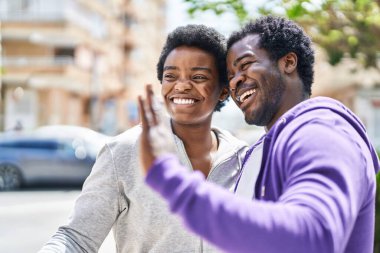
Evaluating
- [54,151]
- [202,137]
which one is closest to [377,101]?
[54,151]

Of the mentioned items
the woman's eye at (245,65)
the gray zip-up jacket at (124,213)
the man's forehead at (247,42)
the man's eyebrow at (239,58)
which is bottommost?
the gray zip-up jacket at (124,213)

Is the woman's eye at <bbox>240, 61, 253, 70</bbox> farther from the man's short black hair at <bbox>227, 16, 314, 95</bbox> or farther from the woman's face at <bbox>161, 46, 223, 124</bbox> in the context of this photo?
the woman's face at <bbox>161, 46, 223, 124</bbox>

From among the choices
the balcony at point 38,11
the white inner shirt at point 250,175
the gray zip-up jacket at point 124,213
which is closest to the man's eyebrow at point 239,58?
the white inner shirt at point 250,175

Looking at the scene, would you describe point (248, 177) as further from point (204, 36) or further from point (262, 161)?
point (204, 36)

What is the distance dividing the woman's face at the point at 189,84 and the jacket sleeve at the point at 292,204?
1046mm

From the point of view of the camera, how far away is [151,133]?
1.34 meters

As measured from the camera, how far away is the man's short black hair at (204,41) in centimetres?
243

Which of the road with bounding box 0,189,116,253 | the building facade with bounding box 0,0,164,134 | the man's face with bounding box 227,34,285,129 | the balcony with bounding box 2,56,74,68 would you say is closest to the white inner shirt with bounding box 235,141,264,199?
the man's face with bounding box 227,34,285,129

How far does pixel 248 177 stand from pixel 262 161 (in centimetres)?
11

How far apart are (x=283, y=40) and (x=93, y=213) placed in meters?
0.82

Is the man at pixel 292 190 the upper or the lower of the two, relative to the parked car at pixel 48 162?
upper

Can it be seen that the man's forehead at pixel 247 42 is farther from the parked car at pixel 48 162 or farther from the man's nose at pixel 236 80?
the parked car at pixel 48 162

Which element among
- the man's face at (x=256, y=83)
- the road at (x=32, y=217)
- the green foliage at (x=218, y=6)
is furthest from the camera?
the road at (x=32, y=217)

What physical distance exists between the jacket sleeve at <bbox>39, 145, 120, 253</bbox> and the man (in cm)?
65
